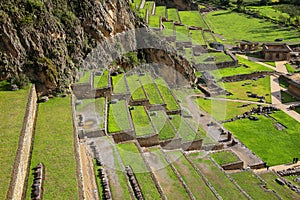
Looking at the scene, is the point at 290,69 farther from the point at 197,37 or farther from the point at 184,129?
the point at 184,129

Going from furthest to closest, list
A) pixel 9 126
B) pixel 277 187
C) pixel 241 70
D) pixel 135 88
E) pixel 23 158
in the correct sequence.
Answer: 1. pixel 241 70
2. pixel 135 88
3. pixel 277 187
4. pixel 9 126
5. pixel 23 158

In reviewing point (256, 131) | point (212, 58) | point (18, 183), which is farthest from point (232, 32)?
point (18, 183)

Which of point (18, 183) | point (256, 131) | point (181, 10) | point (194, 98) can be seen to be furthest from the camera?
point (181, 10)

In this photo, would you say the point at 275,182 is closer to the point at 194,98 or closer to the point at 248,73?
the point at 194,98

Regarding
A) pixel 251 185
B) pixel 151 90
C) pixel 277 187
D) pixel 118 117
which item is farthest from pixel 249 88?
pixel 118 117

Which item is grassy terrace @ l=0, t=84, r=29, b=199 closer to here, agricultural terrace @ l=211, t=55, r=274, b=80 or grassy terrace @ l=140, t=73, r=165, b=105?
grassy terrace @ l=140, t=73, r=165, b=105

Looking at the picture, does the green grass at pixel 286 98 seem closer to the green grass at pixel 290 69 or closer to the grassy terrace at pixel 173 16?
the green grass at pixel 290 69
